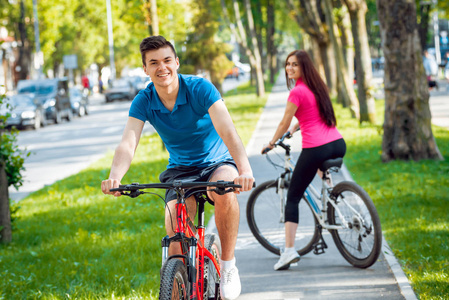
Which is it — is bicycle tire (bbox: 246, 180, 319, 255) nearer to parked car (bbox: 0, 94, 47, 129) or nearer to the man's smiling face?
the man's smiling face

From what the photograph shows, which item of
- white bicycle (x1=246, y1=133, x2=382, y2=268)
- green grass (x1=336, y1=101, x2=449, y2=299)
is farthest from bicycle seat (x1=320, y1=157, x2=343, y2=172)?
green grass (x1=336, y1=101, x2=449, y2=299)

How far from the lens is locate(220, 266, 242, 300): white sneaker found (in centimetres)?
454

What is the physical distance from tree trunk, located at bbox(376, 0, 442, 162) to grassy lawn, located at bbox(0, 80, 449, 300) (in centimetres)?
36

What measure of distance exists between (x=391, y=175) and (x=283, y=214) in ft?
15.6

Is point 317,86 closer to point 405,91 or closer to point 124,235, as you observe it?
point 124,235

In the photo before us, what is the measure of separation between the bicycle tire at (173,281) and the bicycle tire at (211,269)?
639 millimetres

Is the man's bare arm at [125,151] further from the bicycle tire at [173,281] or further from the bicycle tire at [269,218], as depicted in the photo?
the bicycle tire at [269,218]

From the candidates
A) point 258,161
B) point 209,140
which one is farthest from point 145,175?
point 209,140

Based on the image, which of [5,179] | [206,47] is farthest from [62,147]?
[206,47]

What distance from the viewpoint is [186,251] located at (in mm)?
3852

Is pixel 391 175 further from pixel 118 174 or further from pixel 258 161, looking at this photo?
pixel 118 174

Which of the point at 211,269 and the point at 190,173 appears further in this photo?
the point at 211,269

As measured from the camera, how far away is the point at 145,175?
12438 millimetres

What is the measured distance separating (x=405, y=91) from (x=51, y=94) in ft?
72.9
